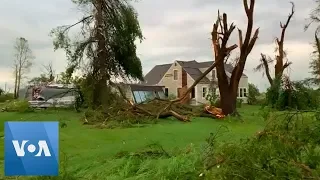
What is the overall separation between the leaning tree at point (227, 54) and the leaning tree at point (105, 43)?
5473 mm

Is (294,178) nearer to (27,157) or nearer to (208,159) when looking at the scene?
(208,159)

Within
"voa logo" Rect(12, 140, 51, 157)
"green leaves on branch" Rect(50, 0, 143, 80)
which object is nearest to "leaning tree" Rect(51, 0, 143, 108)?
"green leaves on branch" Rect(50, 0, 143, 80)

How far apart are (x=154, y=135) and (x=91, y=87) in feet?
36.3

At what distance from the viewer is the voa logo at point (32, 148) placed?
12.7 feet

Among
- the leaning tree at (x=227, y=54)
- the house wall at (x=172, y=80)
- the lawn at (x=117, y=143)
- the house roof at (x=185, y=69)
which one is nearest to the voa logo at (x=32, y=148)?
the lawn at (x=117, y=143)

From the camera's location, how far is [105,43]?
22141 mm

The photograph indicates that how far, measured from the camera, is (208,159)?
3998 mm

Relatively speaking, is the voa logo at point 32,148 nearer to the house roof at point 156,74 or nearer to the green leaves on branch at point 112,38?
the green leaves on branch at point 112,38

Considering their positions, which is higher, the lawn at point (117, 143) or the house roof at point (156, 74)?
the house roof at point (156, 74)

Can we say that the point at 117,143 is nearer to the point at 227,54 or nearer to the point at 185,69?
the point at 227,54

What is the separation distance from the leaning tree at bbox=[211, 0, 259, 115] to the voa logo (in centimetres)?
1442

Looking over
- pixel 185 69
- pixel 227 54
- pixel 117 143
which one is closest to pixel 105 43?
pixel 227 54

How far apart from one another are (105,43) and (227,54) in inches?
274

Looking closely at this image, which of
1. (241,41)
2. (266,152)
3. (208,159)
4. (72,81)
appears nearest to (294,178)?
(266,152)
